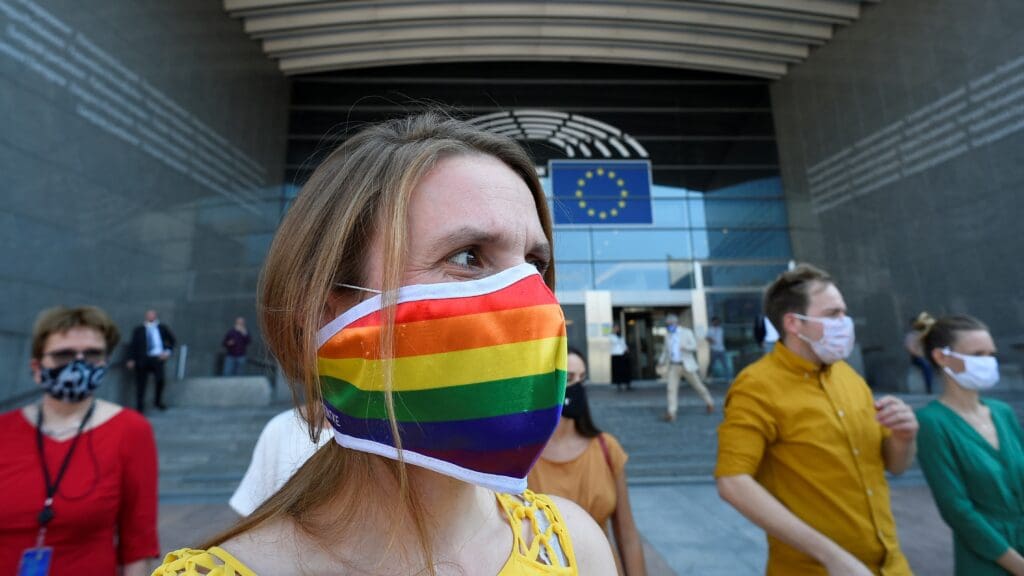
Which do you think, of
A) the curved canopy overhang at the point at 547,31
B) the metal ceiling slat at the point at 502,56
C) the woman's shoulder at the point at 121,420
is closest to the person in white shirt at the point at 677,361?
the woman's shoulder at the point at 121,420

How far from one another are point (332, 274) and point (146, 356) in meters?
9.54

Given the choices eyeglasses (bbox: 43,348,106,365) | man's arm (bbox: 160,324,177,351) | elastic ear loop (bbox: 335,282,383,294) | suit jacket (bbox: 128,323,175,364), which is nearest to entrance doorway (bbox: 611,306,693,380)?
man's arm (bbox: 160,324,177,351)

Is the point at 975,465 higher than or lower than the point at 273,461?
lower

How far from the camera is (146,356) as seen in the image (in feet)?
27.8

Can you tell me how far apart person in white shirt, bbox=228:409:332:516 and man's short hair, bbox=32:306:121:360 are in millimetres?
983

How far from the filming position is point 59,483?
2023 mm

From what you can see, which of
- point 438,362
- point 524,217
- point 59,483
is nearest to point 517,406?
point 438,362

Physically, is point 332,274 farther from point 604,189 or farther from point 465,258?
point 604,189

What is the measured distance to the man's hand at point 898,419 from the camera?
6.67ft

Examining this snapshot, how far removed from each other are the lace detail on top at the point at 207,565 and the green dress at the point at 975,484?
9.27 feet

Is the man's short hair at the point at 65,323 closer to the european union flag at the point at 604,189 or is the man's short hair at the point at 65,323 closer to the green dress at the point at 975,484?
the green dress at the point at 975,484

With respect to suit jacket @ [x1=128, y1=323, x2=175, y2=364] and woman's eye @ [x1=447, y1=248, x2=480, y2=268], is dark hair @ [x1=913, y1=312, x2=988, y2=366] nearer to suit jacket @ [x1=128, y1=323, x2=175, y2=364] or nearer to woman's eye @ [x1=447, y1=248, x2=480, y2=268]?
woman's eye @ [x1=447, y1=248, x2=480, y2=268]

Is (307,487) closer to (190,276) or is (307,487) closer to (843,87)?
(190,276)

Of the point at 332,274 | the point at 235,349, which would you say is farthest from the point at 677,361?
the point at 235,349
